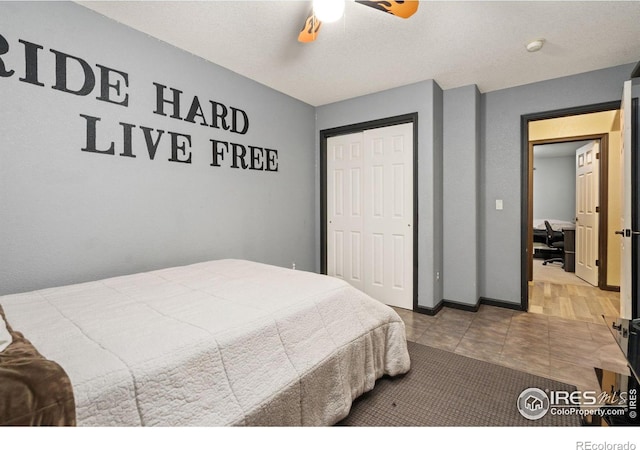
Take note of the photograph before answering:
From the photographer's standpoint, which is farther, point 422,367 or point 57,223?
point 422,367

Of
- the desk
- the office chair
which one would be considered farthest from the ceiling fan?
the office chair

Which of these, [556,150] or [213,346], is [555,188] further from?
[213,346]

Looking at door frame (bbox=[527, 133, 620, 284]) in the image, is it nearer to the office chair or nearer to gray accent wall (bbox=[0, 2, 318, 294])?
the office chair

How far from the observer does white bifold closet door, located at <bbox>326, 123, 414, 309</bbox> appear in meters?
3.36

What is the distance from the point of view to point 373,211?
3607 mm

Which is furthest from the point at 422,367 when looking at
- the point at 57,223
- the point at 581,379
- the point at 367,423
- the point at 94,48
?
the point at 94,48

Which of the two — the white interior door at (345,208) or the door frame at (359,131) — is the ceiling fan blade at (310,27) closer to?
the door frame at (359,131)

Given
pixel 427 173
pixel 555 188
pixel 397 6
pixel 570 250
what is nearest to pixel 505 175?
pixel 427 173

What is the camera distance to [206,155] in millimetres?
2764

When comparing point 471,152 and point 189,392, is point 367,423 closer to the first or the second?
point 189,392

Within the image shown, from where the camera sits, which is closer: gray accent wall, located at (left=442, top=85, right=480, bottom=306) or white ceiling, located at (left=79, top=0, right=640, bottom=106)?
white ceiling, located at (left=79, top=0, right=640, bottom=106)

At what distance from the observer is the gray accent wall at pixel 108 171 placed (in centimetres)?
179

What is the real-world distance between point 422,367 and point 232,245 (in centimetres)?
201

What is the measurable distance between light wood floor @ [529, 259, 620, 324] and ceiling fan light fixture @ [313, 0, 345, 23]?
344 cm
